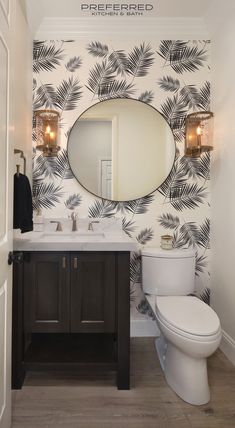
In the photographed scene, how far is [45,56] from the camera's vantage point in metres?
2.23

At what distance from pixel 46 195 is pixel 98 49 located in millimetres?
1267

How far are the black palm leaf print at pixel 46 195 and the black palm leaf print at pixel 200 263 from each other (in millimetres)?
1266

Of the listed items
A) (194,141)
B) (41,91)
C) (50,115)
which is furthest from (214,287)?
(41,91)

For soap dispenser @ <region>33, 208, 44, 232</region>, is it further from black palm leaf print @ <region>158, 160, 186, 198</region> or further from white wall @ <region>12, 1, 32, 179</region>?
black palm leaf print @ <region>158, 160, 186, 198</region>

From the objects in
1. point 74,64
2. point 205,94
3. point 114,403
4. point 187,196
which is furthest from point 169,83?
point 114,403

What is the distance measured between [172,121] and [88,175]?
0.83m

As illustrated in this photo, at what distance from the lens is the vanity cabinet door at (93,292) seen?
5.40ft

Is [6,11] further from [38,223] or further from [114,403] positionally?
[114,403]

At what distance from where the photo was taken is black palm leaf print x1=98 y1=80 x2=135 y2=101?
2250mm

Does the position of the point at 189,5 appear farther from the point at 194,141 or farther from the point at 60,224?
the point at 60,224

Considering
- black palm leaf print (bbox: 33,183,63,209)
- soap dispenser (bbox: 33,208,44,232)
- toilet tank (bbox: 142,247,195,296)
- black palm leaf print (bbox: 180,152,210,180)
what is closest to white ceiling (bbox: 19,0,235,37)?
black palm leaf print (bbox: 180,152,210,180)

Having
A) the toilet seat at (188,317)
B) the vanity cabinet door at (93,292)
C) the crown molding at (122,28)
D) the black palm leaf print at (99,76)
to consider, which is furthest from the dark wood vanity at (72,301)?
the crown molding at (122,28)

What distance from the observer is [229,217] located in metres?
1.97

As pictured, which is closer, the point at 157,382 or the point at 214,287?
the point at 157,382
